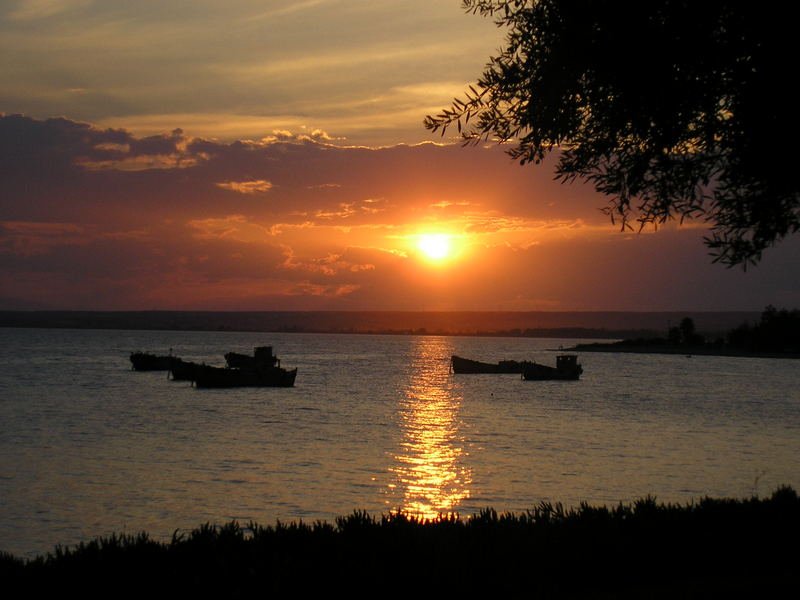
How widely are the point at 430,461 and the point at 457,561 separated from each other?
33.1 meters

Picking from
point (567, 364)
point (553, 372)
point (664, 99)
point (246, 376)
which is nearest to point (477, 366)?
point (553, 372)

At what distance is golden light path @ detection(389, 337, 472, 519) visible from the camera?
32.8 metres

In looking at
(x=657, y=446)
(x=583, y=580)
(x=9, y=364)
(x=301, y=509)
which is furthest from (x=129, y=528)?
(x=9, y=364)

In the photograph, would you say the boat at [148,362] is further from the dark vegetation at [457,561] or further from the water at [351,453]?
the dark vegetation at [457,561]

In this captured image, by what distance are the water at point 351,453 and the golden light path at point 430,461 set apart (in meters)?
0.16

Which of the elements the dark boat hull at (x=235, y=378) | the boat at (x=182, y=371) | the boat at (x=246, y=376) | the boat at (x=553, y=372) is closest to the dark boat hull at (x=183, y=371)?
the boat at (x=182, y=371)

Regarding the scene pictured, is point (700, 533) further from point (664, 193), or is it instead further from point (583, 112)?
point (583, 112)

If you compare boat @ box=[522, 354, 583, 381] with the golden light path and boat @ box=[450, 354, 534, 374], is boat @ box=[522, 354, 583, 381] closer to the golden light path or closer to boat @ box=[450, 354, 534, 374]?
boat @ box=[450, 354, 534, 374]

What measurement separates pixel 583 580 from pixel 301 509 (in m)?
19.4

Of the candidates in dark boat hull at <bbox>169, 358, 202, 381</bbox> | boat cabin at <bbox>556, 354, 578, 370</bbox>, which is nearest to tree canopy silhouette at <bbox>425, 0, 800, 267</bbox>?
dark boat hull at <bbox>169, 358, 202, 381</bbox>

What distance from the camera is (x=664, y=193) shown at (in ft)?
50.2

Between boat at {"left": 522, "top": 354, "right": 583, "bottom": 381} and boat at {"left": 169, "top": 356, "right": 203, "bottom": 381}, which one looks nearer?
boat at {"left": 169, "top": 356, "right": 203, "bottom": 381}

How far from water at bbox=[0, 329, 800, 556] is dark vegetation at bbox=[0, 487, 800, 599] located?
14749mm

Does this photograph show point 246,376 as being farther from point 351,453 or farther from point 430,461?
point 430,461
